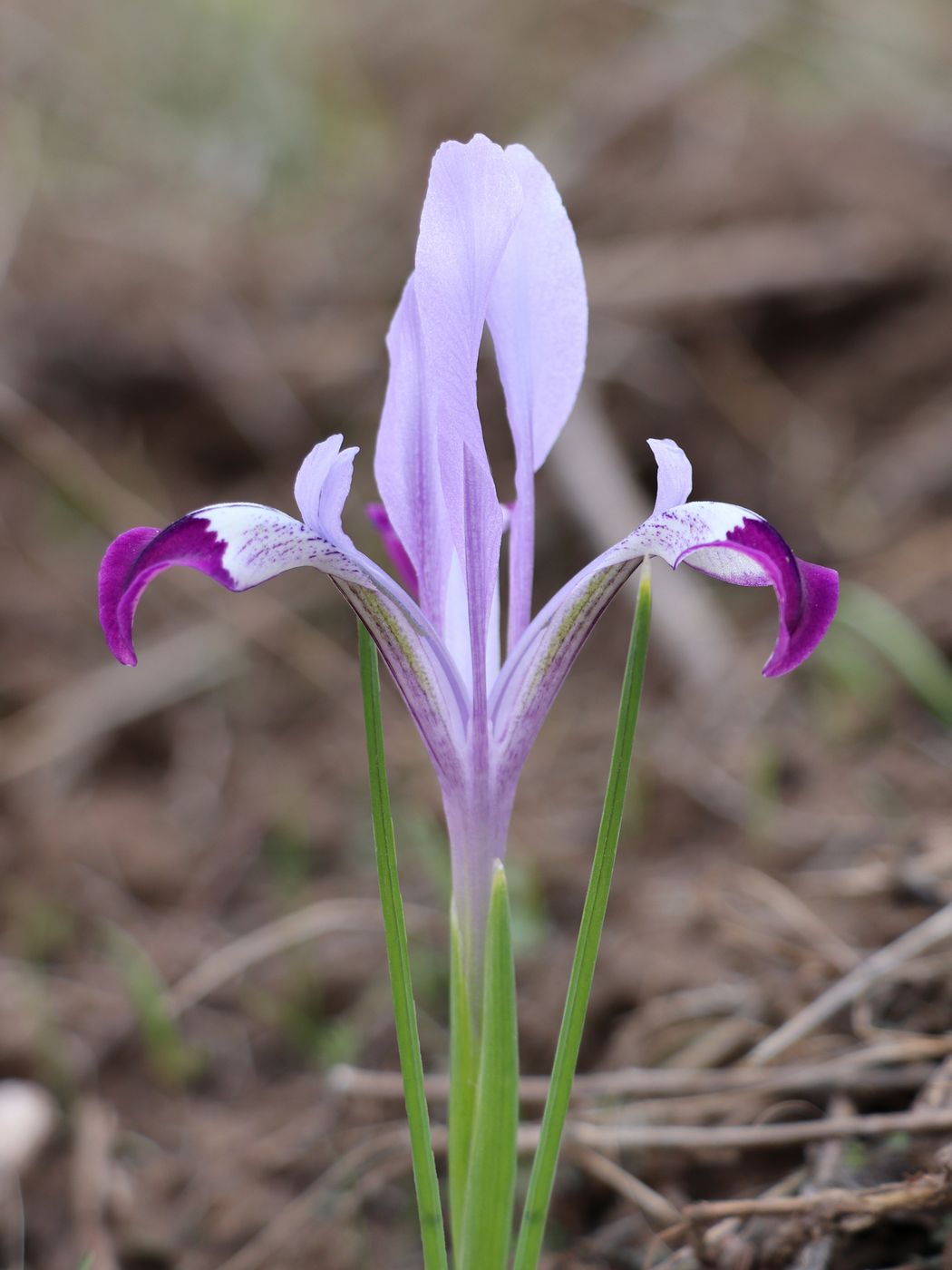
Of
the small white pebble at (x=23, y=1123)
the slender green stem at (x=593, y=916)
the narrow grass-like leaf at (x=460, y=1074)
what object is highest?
the slender green stem at (x=593, y=916)

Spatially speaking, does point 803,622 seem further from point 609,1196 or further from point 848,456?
point 848,456

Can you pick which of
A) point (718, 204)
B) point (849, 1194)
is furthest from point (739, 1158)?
point (718, 204)

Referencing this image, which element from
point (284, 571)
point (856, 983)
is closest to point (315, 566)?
point (284, 571)

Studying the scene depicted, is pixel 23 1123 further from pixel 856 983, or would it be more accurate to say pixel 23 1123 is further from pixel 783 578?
pixel 783 578

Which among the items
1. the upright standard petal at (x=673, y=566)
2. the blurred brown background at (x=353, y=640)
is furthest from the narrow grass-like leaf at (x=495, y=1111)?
the blurred brown background at (x=353, y=640)

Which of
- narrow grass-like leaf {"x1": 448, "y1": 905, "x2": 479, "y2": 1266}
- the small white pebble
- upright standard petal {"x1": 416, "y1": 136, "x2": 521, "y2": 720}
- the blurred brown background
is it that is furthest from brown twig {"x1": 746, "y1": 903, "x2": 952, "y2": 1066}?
the small white pebble

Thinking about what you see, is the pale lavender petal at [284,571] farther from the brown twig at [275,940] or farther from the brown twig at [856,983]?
the brown twig at [275,940]
